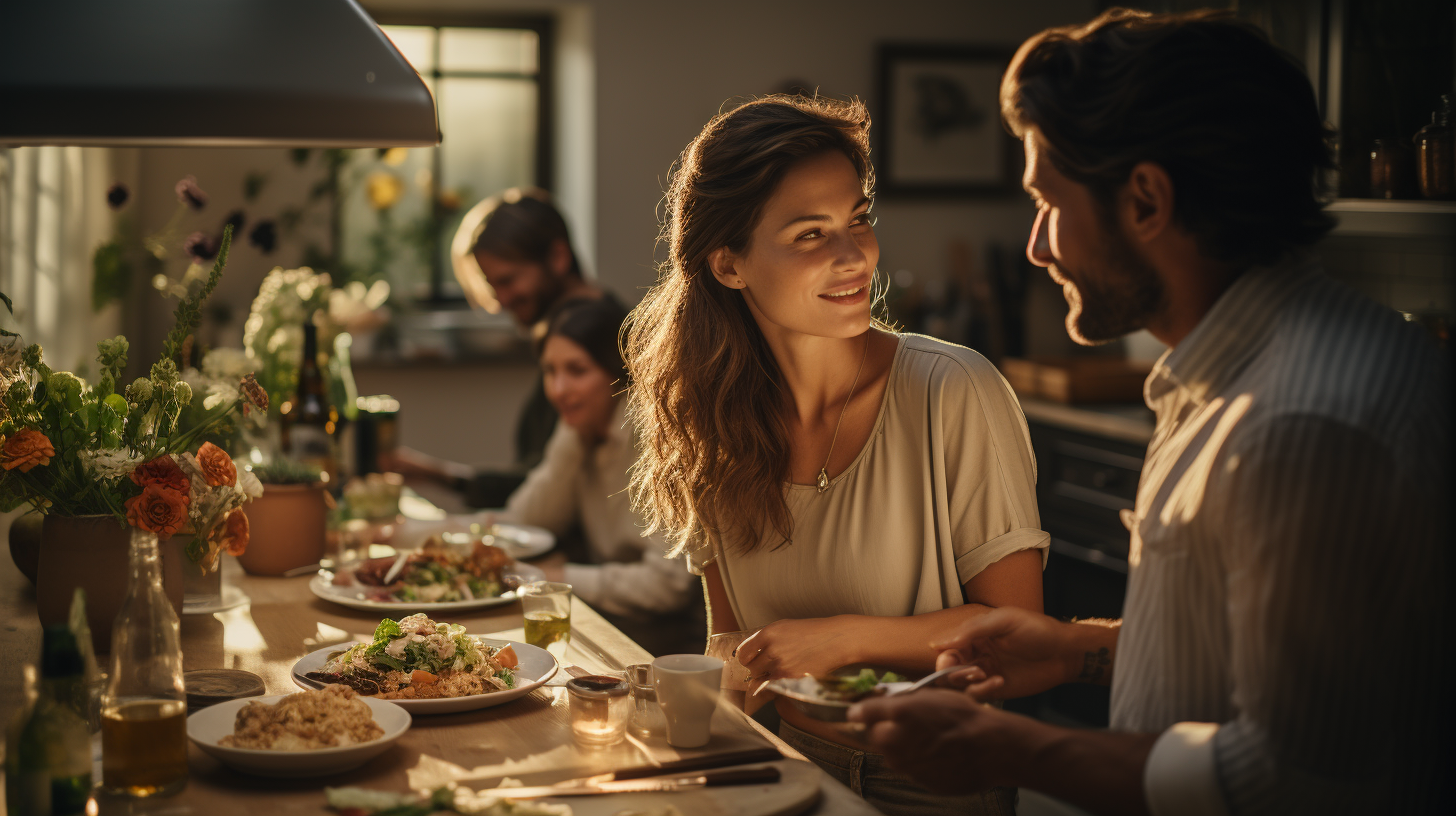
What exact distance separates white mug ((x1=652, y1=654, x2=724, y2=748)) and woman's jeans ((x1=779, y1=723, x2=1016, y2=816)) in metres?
A: 0.39

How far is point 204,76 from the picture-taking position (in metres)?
1.37

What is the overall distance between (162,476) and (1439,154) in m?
2.44

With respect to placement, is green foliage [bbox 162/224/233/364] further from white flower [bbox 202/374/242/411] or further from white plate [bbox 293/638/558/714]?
white plate [bbox 293/638/558/714]

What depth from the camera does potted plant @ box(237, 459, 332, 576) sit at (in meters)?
2.17

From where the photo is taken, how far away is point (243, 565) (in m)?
2.18

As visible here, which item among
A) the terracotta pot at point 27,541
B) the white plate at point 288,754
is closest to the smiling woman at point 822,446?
the white plate at point 288,754

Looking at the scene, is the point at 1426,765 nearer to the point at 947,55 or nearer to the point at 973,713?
the point at 973,713

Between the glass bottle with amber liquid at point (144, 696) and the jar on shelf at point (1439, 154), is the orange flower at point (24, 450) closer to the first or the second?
the glass bottle with amber liquid at point (144, 696)

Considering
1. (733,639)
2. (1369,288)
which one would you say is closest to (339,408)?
(733,639)

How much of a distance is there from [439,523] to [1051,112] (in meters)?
1.81

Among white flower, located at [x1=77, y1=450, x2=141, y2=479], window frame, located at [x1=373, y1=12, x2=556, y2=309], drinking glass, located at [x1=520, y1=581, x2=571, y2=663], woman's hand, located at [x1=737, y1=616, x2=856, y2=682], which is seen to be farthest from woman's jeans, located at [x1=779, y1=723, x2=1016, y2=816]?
window frame, located at [x1=373, y1=12, x2=556, y2=309]

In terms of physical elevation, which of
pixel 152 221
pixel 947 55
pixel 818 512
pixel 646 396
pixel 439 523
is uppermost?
pixel 947 55

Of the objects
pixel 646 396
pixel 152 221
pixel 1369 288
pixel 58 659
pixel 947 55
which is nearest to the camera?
pixel 58 659

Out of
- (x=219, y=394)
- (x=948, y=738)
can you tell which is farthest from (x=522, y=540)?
(x=948, y=738)
